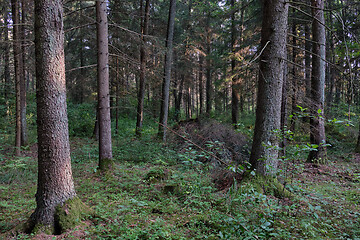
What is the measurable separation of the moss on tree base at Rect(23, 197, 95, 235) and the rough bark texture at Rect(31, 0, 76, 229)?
5 cm

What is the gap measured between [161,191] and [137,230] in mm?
1953

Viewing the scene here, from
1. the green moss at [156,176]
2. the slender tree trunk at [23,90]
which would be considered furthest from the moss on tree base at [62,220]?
the slender tree trunk at [23,90]

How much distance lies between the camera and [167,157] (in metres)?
9.38

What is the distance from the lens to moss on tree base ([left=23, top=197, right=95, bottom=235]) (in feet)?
10.7

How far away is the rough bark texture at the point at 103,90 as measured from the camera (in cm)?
673

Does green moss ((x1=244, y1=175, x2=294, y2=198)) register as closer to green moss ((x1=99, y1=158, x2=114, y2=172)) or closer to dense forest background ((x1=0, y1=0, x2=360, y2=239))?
dense forest background ((x1=0, y1=0, x2=360, y2=239))

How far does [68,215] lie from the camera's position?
3473mm

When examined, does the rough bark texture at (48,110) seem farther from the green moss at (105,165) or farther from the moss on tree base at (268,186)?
the moss on tree base at (268,186)

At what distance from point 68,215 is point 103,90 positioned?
4159mm

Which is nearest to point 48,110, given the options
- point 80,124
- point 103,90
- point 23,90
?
point 103,90

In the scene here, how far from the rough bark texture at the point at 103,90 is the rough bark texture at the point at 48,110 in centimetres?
324

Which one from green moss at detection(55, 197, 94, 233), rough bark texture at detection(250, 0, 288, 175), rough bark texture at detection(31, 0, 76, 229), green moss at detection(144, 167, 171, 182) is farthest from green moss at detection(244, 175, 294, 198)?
rough bark texture at detection(31, 0, 76, 229)

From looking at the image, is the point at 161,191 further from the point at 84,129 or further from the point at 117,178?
the point at 84,129

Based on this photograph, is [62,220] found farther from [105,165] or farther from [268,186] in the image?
[268,186]
